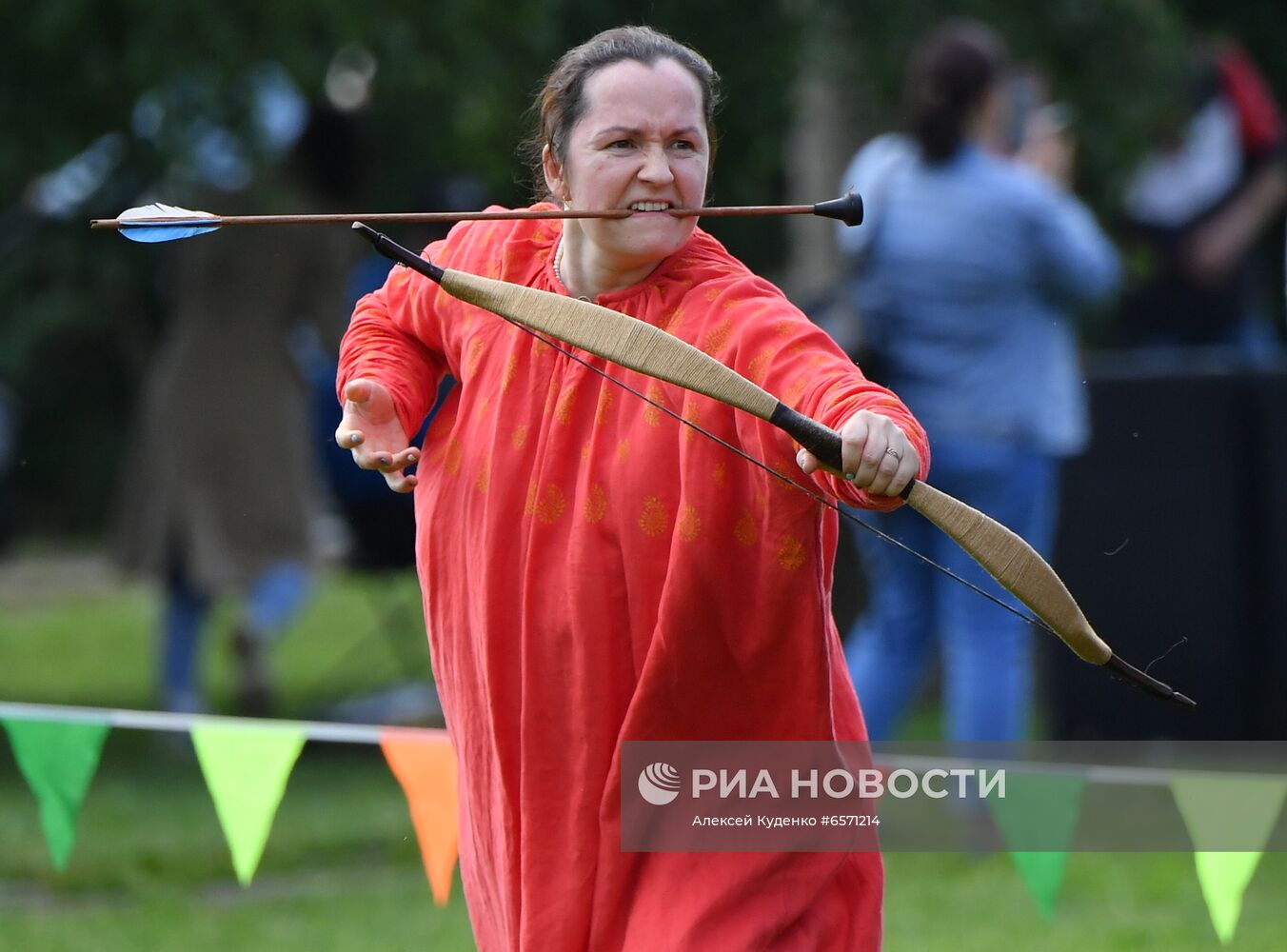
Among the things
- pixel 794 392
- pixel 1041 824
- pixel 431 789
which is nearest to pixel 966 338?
pixel 1041 824

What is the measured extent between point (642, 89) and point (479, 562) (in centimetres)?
71

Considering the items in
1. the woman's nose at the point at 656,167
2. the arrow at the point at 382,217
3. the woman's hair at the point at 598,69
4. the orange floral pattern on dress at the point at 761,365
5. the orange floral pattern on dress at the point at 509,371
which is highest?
the woman's hair at the point at 598,69

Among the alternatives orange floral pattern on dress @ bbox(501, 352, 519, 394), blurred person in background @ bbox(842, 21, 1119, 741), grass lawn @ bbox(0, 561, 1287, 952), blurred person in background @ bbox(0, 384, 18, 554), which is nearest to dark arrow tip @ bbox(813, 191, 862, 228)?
orange floral pattern on dress @ bbox(501, 352, 519, 394)

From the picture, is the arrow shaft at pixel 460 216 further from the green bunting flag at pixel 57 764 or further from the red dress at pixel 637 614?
the green bunting flag at pixel 57 764

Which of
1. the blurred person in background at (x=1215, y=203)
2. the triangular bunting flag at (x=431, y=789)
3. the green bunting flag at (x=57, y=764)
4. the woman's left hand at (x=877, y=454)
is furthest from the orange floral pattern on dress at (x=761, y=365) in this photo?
the blurred person in background at (x=1215, y=203)

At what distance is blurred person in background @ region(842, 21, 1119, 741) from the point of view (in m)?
5.97

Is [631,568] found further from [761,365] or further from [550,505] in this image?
[761,365]

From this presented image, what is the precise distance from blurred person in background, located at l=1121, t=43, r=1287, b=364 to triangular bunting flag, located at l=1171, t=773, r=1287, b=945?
5884 mm

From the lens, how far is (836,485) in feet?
8.45

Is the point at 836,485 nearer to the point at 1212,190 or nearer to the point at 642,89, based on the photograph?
the point at 642,89

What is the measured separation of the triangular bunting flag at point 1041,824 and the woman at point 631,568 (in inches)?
51.8

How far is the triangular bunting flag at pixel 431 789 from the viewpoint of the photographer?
416 centimetres

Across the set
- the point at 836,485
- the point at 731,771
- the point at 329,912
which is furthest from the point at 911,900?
the point at 836,485

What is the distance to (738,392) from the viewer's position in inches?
102
